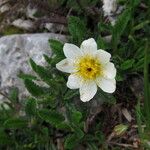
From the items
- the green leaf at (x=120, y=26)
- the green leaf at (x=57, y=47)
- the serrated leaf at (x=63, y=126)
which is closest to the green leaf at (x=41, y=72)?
the green leaf at (x=57, y=47)

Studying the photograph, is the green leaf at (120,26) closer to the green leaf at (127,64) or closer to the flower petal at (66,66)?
the green leaf at (127,64)

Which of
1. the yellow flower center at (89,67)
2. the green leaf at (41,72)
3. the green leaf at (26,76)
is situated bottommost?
the green leaf at (26,76)

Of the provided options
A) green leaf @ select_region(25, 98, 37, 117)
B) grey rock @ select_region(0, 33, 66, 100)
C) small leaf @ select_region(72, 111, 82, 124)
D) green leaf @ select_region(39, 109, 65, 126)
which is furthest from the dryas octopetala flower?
grey rock @ select_region(0, 33, 66, 100)

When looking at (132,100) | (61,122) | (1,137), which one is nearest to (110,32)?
(132,100)

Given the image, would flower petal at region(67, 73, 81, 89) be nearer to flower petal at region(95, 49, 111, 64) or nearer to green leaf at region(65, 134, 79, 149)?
flower petal at region(95, 49, 111, 64)

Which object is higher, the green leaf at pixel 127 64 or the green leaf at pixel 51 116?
the green leaf at pixel 127 64

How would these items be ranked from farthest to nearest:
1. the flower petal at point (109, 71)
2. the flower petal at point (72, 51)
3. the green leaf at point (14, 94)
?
the green leaf at point (14, 94) < the flower petal at point (72, 51) < the flower petal at point (109, 71)

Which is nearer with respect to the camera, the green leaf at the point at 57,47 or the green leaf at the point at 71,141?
the green leaf at the point at 71,141
